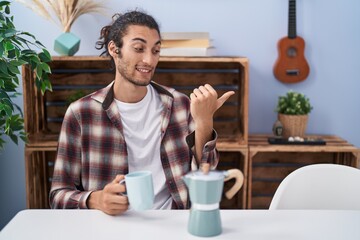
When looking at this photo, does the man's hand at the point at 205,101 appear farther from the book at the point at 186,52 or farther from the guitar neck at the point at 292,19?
the guitar neck at the point at 292,19

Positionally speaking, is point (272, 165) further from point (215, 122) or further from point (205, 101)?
point (205, 101)

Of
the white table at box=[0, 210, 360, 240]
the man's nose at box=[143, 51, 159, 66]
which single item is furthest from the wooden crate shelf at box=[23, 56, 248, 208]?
the white table at box=[0, 210, 360, 240]

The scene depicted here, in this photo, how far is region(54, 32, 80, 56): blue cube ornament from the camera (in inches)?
84.6

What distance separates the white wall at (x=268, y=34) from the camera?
94.1 inches

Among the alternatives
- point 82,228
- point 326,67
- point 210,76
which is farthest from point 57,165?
point 326,67

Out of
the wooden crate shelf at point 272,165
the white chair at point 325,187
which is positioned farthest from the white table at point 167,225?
the wooden crate shelf at point 272,165

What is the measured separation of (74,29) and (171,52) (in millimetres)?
627

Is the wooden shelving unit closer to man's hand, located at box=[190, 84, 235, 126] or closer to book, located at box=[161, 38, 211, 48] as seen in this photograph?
book, located at box=[161, 38, 211, 48]

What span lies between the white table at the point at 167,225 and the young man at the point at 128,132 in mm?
367

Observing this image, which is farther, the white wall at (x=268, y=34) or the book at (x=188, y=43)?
the white wall at (x=268, y=34)

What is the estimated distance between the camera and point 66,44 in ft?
7.06

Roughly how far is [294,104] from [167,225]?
4.78 feet

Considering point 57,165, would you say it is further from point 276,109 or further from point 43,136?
point 276,109

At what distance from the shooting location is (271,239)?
0.94 m
